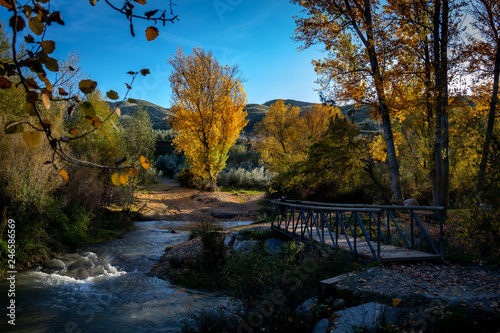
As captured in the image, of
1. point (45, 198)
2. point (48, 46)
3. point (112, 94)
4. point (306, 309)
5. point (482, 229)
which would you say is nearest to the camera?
point (48, 46)

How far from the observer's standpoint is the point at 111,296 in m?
6.45

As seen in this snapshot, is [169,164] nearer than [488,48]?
No

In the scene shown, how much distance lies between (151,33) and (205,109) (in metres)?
21.6

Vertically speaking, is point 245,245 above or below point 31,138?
below

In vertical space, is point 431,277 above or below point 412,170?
below

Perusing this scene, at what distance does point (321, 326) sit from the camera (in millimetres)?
3729

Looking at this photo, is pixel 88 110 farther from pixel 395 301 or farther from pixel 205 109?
pixel 205 109

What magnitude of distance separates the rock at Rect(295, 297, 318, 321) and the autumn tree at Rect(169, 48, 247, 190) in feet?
60.7

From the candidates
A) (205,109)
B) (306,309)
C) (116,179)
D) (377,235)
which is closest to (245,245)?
(377,235)

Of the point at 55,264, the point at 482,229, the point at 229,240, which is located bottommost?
the point at 55,264

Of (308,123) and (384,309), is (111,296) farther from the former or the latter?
(308,123)

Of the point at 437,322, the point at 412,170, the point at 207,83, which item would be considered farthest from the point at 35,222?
the point at 412,170

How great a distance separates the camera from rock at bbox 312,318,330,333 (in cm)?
367

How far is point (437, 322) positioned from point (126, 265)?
832 centimetres
